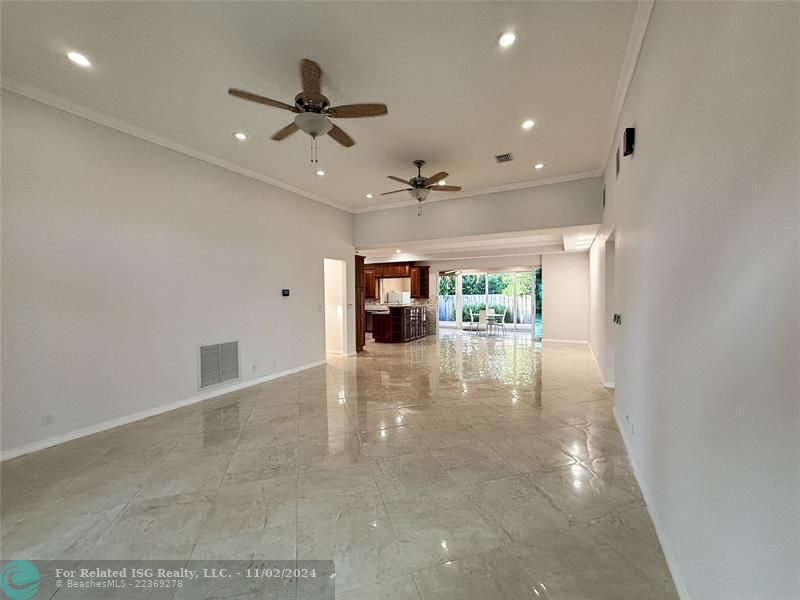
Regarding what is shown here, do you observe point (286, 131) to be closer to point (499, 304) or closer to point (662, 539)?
point (662, 539)

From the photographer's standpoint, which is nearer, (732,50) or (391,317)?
(732,50)

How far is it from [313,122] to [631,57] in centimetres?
268

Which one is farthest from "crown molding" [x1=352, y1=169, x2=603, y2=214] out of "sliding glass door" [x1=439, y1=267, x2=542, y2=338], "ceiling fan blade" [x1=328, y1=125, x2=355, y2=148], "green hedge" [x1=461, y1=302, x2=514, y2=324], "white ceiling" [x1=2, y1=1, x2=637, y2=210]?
"green hedge" [x1=461, y1=302, x2=514, y2=324]

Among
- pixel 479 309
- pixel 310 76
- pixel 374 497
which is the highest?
pixel 310 76

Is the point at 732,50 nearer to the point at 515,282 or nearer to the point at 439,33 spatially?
the point at 439,33

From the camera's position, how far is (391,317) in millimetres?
9703

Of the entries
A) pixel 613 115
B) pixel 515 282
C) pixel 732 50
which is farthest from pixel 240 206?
pixel 515 282

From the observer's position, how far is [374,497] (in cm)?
233

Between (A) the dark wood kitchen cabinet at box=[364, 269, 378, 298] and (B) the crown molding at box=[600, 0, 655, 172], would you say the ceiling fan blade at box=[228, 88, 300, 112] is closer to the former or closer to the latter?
(B) the crown molding at box=[600, 0, 655, 172]

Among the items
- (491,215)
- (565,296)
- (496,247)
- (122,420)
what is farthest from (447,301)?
(122,420)

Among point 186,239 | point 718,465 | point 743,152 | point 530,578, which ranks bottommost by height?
point 530,578

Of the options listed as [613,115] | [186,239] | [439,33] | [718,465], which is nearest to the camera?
[718,465]

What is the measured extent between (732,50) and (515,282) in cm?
1323

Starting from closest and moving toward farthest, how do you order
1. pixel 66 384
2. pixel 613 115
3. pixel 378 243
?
pixel 66 384, pixel 613 115, pixel 378 243
